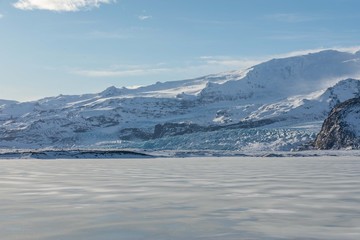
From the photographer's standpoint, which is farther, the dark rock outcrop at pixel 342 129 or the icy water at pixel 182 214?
the dark rock outcrop at pixel 342 129

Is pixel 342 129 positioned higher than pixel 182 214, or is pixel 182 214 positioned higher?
pixel 182 214

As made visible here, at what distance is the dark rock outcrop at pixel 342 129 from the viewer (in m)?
91.6

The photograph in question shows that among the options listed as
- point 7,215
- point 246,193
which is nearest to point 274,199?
point 246,193

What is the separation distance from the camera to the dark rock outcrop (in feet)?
301

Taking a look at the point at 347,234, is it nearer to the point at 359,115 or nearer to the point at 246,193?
the point at 246,193

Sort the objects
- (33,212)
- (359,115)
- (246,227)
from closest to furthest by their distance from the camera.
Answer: (246,227)
(33,212)
(359,115)

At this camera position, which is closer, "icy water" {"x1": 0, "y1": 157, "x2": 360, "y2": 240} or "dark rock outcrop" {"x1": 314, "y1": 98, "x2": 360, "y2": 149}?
"icy water" {"x1": 0, "y1": 157, "x2": 360, "y2": 240}

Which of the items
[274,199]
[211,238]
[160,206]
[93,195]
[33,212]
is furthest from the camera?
[93,195]

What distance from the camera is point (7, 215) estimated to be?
28.5 ft

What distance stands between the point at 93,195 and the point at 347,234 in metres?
6.98

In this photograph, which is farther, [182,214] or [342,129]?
[342,129]

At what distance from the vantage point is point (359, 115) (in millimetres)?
97062

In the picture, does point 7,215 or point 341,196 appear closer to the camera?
point 7,215

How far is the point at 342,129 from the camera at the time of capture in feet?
312
